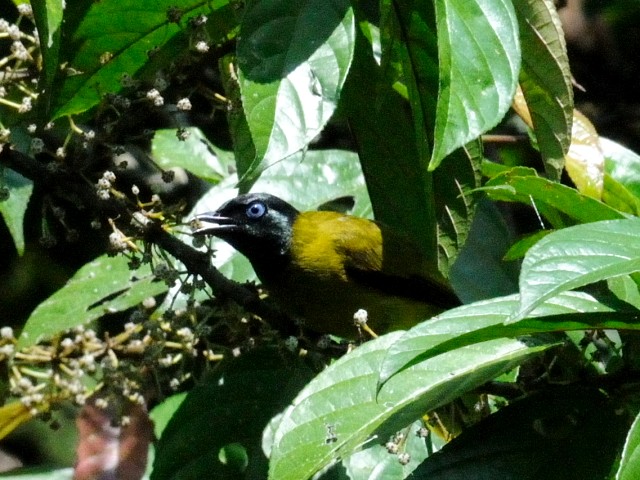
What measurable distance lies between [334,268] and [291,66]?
5.33ft

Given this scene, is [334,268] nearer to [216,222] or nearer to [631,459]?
[216,222]


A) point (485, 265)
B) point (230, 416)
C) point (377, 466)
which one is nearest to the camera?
point (377, 466)

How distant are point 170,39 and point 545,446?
1.27 m

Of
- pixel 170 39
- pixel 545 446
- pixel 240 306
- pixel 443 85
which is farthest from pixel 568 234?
pixel 170 39

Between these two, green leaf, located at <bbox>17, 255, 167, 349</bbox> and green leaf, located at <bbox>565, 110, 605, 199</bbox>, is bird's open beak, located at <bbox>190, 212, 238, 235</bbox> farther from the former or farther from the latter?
green leaf, located at <bbox>565, 110, 605, 199</bbox>

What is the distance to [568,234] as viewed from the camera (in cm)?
165


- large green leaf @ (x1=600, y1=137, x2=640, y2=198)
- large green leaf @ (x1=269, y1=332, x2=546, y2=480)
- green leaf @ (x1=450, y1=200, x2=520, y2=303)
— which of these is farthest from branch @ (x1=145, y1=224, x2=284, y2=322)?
large green leaf @ (x1=600, y1=137, x2=640, y2=198)

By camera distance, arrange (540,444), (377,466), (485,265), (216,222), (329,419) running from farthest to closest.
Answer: (216,222) < (485,265) < (377,466) < (540,444) < (329,419)

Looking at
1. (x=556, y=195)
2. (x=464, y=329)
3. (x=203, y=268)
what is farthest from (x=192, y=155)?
(x=464, y=329)

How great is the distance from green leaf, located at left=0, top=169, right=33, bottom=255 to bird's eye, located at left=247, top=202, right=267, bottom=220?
0.89 meters

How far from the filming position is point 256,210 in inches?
139

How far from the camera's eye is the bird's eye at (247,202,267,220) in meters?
3.50

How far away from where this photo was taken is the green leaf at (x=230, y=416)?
279cm

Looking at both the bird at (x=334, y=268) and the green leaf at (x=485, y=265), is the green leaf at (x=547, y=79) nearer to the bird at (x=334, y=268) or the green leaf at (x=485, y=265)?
the green leaf at (x=485, y=265)
